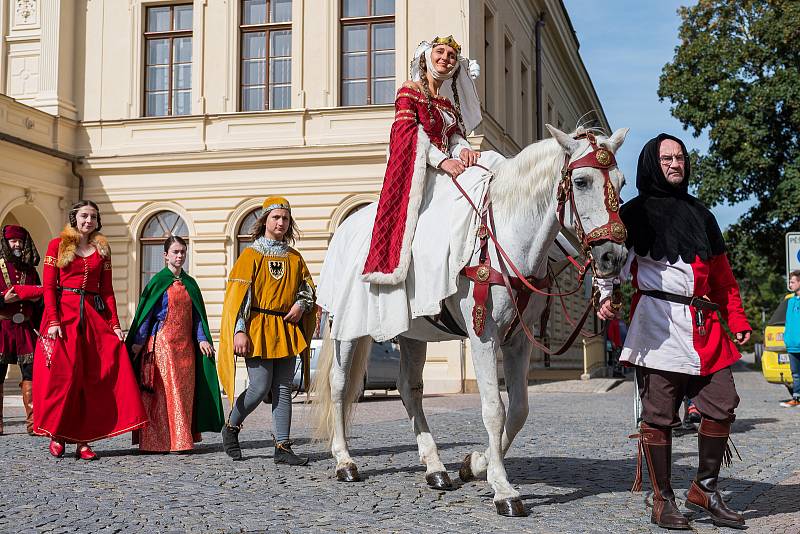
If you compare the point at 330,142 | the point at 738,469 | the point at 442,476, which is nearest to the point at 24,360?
the point at 442,476

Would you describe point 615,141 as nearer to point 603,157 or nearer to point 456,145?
point 603,157

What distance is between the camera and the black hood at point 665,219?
486cm

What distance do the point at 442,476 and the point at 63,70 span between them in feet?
61.0

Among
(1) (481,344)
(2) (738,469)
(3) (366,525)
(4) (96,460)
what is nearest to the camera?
(3) (366,525)

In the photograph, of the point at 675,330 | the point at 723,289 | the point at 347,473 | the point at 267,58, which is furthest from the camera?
the point at 267,58

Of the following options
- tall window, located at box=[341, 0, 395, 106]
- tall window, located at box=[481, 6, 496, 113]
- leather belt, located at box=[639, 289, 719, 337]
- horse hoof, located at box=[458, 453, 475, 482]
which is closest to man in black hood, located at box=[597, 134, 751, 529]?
leather belt, located at box=[639, 289, 719, 337]

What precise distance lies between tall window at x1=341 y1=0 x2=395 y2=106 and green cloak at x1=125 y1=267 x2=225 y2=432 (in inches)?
504

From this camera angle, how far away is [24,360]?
387 inches

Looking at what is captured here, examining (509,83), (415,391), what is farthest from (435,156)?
(509,83)

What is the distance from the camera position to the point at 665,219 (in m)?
4.90

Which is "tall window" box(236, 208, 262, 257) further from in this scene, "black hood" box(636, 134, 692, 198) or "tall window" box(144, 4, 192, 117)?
"black hood" box(636, 134, 692, 198)

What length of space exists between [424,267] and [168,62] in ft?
57.6

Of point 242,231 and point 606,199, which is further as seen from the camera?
point 242,231

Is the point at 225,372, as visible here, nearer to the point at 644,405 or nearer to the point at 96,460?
the point at 96,460
